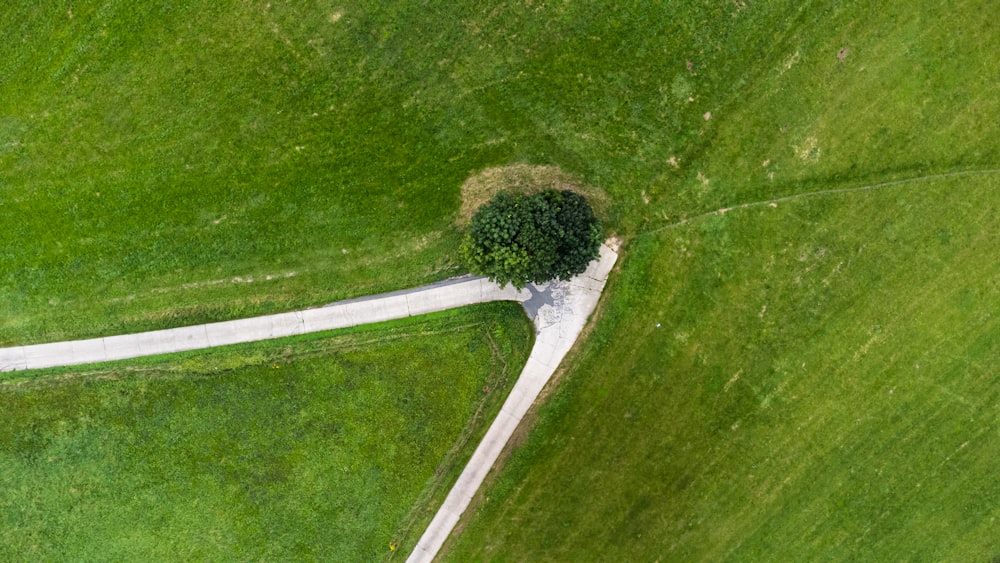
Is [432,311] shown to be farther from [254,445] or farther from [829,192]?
[829,192]

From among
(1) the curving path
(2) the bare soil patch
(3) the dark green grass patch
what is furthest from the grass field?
(1) the curving path

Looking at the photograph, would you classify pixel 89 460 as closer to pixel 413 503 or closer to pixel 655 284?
pixel 413 503

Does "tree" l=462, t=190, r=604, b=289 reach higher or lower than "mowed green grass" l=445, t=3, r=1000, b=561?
higher

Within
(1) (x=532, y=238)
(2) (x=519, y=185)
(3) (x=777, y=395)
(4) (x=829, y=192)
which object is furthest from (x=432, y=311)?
(4) (x=829, y=192)

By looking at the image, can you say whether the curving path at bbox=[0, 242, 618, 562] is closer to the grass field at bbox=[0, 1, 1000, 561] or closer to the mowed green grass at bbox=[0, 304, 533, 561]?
the mowed green grass at bbox=[0, 304, 533, 561]

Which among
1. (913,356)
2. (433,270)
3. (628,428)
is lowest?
(913,356)

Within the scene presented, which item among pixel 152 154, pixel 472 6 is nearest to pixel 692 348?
pixel 472 6

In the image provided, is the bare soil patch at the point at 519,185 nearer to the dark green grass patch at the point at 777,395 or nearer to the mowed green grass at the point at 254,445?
the dark green grass patch at the point at 777,395

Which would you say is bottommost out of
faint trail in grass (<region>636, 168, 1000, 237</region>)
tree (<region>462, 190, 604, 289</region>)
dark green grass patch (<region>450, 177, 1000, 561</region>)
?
dark green grass patch (<region>450, 177, 1000, 561</region>)
